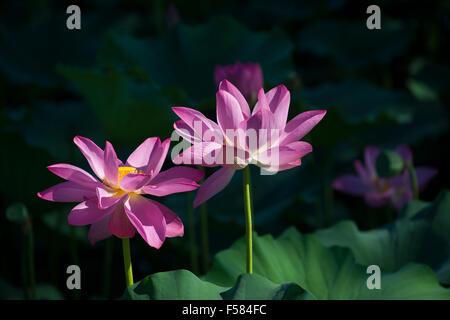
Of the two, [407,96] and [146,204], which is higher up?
[407,96]

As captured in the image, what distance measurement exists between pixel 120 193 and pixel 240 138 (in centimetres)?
14

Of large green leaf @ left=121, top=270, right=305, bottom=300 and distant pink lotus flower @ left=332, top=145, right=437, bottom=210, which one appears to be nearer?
large green leaf @ left=121, top=270, right=305, bottom=300

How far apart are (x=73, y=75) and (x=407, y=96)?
42.1 inches

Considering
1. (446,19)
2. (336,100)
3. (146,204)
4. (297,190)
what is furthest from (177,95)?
(446,19)

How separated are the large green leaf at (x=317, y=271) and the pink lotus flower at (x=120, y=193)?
261 millimetres

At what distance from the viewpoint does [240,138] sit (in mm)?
611

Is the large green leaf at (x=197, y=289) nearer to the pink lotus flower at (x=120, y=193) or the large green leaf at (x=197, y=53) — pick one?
the pink lotus flower at (x=120, y=193)

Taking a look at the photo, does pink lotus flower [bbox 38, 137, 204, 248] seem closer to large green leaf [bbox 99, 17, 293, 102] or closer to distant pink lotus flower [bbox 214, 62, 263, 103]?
distant pink lotus flower [bbox 214, 62, 263, 103]

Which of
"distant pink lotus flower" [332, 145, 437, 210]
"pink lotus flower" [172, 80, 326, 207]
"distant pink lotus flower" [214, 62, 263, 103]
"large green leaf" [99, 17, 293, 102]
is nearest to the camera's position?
"pink lotus flower" [172, 80, 326, 207]

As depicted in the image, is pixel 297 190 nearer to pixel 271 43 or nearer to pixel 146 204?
pixel 271 43

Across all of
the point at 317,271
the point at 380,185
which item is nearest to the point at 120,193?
the point at 317,271

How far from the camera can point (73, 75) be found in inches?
53.2

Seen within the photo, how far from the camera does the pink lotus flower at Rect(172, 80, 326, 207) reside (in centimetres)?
59

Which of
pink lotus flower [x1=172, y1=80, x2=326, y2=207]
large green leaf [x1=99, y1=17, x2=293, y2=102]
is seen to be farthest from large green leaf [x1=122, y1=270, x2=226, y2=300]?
large green leaf [x1=99, y1=17, x2=293, y2=102]
